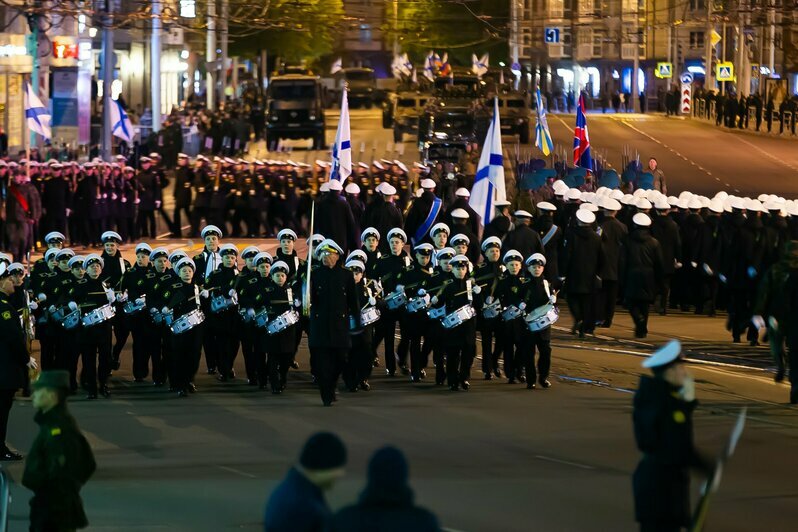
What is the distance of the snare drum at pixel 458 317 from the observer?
18.7 m

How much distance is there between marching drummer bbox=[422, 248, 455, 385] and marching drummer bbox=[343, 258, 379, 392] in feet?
2.19

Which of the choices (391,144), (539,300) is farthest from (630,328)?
(391,144)

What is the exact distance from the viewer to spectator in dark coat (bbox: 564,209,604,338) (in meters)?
23.1

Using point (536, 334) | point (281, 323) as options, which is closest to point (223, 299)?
point (281, 323)

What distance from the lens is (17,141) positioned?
4738 cm

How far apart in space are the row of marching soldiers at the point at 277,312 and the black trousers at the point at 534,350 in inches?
0.6

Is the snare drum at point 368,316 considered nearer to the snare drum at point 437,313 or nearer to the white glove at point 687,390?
the snare drum at point 437,313

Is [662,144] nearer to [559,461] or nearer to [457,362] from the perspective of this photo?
[457,362]

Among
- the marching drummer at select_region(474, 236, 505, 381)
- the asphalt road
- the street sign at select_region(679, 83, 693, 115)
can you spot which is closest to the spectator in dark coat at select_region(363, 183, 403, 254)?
the asphalt road

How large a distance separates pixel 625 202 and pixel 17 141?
2462 centimetres

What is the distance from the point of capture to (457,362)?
1903 centimetres

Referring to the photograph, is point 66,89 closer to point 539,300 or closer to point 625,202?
point 625,202

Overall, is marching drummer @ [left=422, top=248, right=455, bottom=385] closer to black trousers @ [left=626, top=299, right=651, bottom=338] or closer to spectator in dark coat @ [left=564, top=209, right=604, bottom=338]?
spectator in dark coat @ [left=564, top=209, right=604, bottom=338]

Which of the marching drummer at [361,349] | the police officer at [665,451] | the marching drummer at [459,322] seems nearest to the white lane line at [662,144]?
the marching drummer at [459,322]
